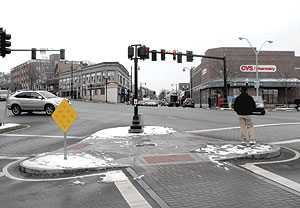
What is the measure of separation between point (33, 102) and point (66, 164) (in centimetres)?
1447

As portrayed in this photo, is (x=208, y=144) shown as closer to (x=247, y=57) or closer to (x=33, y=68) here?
(x=247, y=57)

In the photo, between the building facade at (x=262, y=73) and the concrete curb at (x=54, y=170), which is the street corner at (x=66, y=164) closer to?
the concrete curb at (x=54, y=170)

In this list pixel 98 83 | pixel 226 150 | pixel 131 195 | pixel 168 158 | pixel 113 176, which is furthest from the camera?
pixel 98 83

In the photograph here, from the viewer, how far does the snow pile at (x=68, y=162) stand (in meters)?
6.20

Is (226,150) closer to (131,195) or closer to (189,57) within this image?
(131,195)

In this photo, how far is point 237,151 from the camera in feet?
25.1

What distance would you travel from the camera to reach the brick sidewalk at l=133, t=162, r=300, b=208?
4.13 meters

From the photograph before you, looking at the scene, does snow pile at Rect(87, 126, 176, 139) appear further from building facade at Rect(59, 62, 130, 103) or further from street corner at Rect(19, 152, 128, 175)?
building facade at Rect(59, 62, 130, 103)

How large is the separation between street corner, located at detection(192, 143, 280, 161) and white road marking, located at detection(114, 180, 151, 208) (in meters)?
2.81

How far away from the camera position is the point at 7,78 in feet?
486

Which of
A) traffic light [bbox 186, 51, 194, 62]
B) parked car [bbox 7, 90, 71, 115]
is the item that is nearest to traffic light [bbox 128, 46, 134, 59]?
parked car [bbox 7, 90, 71, 115]

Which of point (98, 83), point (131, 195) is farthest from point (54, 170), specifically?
point (98, 83)

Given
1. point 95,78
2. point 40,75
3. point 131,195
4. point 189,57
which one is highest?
point 40,75

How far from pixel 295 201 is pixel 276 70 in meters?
53.9
